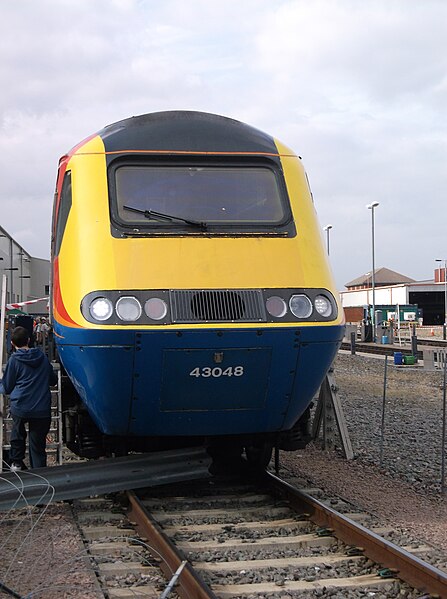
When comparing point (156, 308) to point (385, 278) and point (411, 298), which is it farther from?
point (385, 278)

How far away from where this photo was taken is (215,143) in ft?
24.0

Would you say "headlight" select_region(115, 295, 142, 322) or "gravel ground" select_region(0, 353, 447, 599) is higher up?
"headlight" select_region(115, 295, 142, 322)

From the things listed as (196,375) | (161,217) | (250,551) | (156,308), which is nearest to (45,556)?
(250,551)

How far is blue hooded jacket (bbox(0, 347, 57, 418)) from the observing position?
7270 mm

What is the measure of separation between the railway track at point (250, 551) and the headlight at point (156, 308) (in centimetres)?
165

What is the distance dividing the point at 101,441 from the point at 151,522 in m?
1.56

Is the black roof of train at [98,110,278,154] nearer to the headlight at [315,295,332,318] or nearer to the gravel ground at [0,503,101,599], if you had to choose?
the headlight at [315,295,332,318]

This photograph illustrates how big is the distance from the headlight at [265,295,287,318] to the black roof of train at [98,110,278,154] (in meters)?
1.70

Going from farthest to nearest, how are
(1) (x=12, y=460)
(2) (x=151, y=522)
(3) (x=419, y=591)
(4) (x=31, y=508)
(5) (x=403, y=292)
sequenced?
(5) (x=403, y=292) < (1) (x=12, y=460) < (4) (x=31, y=508) < (2) (x=151, y=522) < (3) (x=419, y=591)

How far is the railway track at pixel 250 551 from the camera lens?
195 inches

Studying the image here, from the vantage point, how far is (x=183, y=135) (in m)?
7.30

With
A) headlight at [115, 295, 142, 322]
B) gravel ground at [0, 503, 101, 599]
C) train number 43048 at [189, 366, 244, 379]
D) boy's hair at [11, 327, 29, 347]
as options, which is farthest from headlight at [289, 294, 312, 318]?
boy's hair at [11, 327, 29, 347]

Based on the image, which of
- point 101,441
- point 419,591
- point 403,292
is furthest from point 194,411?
point 403,292

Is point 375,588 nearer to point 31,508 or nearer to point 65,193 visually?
point 31,508
